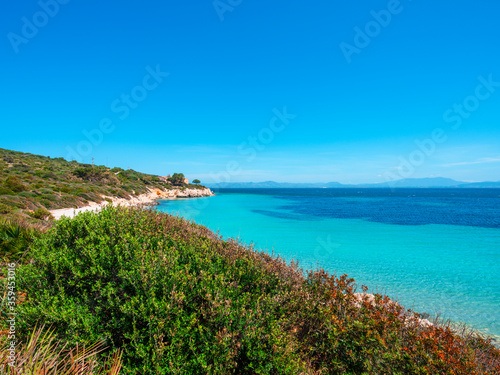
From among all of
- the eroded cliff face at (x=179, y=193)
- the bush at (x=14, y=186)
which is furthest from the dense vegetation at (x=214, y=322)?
the eroded cliff face at (x=179, y=193)

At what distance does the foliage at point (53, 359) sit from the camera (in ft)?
7.94

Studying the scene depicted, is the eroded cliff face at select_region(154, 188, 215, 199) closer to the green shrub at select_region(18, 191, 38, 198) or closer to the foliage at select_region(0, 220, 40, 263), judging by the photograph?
the green shrub at select_region(18, 191, 38, 198)

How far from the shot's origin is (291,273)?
5.11 m

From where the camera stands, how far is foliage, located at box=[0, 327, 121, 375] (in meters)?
2.42

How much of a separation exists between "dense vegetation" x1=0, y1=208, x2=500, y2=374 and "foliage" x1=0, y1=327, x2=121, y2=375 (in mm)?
112

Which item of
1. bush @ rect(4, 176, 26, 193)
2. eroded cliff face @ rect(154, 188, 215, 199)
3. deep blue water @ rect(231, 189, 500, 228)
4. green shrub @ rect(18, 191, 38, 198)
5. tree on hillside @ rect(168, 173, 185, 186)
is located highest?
tree on hillside @ rect(168, 173, 185, 186)

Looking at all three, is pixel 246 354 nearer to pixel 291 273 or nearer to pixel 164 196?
pixel 291 273

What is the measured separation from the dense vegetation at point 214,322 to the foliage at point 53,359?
4.4 inches

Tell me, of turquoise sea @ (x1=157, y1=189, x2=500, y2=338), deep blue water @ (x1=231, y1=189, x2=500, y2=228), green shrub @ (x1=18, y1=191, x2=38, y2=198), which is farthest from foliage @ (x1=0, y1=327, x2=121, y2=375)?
deep blue water @ (x1=231, y1=189, x2=500, y2=228)

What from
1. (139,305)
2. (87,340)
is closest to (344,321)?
(139,305)

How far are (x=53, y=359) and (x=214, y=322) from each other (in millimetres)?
1700

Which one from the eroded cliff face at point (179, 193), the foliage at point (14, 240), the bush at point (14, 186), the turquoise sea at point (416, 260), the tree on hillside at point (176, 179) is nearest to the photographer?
the foliage at point (14, 240)

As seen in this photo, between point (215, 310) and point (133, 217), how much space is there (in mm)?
4640
